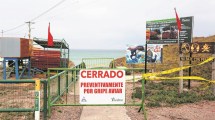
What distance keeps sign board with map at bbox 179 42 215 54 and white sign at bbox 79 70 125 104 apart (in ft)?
21.3

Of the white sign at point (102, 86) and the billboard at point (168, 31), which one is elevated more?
the billboard at point (168, 31)

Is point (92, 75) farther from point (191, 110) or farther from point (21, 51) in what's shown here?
point (21, 51)

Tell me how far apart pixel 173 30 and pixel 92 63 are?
434 inches

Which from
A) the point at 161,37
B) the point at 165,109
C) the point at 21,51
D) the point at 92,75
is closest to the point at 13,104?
the point at 92,75

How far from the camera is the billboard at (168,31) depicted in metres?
14.4

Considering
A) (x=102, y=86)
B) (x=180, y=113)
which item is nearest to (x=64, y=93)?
(x=102, y=86)

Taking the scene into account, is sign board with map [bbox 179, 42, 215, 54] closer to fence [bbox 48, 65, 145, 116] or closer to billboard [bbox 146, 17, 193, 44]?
billboard [bbox 146, 17, 193, 44]

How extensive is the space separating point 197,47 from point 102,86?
6984 mm

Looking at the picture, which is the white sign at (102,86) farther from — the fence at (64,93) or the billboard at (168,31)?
the billboard at (168,31)

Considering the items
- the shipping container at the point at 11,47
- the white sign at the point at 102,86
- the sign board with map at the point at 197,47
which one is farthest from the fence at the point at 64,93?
the shipping container at the point at 11,47

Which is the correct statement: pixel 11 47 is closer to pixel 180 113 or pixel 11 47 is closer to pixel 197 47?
pixel 197 47

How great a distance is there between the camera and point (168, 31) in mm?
15844

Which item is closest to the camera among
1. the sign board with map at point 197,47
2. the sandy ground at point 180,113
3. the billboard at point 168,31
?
the sandy ground at point 180,113

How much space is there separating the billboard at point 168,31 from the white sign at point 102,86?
7.62 m
